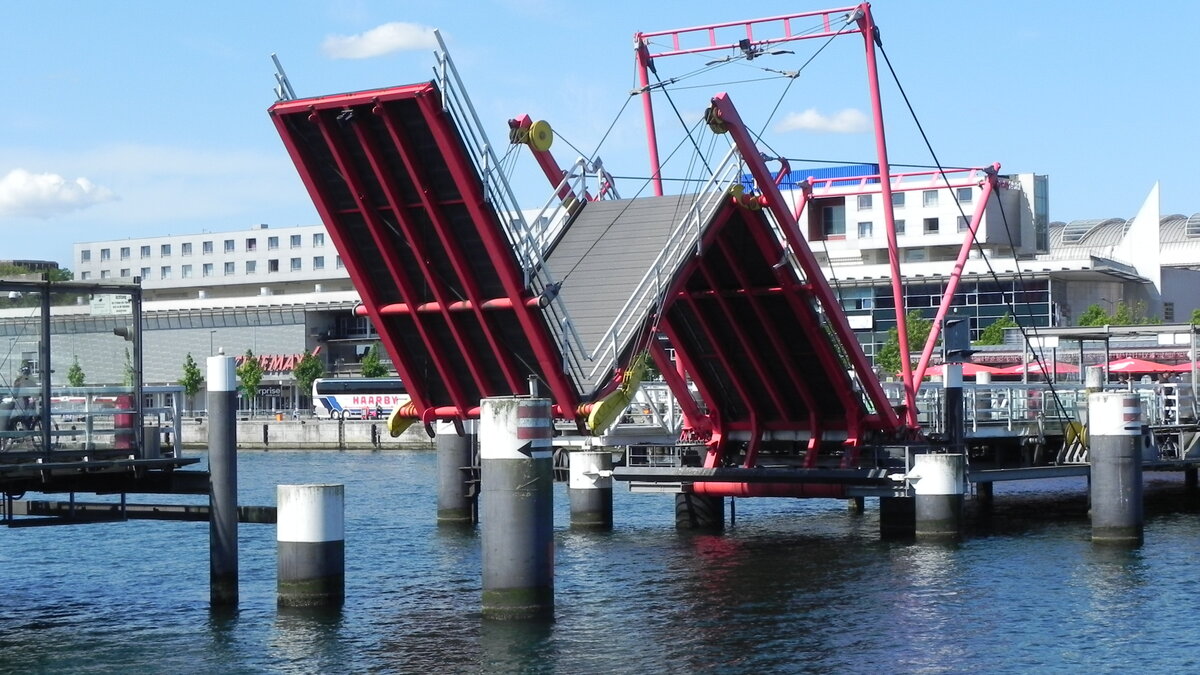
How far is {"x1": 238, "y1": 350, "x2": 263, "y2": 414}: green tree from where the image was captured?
376 ft

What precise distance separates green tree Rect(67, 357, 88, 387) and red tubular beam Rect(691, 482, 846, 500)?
14.4 meters

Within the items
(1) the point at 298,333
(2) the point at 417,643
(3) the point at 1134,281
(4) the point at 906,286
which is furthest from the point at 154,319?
(2) the point at 417,643

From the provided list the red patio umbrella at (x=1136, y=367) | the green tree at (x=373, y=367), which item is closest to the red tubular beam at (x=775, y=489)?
the red patio umbrella at (x=1136, y=367)

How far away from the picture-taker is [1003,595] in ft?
87.9

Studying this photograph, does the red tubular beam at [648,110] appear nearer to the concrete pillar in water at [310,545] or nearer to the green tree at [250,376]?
the concrete pillar in water at [310,545]

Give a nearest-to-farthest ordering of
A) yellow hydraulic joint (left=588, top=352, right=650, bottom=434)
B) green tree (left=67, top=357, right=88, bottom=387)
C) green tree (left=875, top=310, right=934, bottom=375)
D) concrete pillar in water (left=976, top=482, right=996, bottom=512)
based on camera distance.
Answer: green tree (left=67, top=357, right=88, bottom=387)
yellow hydraulic joint (left=588, top=352, right=650, bottom=434)
concrete pillar in water (left=976, top=482, right=996, bottom=512)
green tree (left=875, top=310, right=934, bottom=375)

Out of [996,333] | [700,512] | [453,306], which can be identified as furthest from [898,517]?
[996,333]

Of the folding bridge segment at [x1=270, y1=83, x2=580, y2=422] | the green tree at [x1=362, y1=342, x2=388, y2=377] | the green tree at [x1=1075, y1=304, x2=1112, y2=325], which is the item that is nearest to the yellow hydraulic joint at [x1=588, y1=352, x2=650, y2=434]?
the folding bridge segment at [x1=270, y1=83, x2=580, y2=422]

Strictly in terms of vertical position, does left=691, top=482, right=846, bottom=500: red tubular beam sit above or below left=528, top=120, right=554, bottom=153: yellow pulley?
below

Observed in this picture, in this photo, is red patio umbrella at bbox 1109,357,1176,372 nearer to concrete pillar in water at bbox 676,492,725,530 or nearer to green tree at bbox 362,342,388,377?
concrete pillar in water at bbox 676,492,725,530

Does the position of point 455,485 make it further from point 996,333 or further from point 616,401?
point 996,333

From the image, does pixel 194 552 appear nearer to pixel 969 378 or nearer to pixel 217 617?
pixel 217 617

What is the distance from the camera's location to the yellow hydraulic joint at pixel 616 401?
87.5 feet

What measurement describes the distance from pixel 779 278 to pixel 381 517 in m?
16.6
